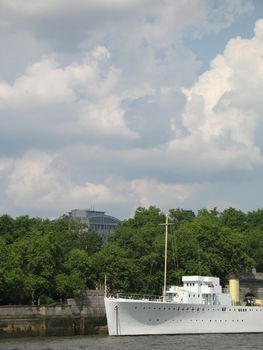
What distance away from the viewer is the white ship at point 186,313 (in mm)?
92625

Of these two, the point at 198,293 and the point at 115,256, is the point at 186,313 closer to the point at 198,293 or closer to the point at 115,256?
the point at 198,293

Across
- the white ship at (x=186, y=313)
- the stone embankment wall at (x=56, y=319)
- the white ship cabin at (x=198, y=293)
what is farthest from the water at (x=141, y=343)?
the white ship cabin at (x=198, y=293)

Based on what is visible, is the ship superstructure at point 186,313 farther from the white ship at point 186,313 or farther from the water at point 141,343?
the water at point 141,343

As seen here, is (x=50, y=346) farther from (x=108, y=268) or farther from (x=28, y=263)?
(x=108, y=268)

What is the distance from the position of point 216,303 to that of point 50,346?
87.0 feet

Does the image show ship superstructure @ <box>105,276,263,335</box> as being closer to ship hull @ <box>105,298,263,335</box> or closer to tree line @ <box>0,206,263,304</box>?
ship hull @ <box>105,298,263,335</box>

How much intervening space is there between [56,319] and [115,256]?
19.8m

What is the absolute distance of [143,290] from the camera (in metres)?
118

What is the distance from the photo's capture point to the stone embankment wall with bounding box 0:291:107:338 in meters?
96.4

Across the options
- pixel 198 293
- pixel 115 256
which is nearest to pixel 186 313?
pixel 198 293

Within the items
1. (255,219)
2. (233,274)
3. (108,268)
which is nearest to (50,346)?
(108,268)

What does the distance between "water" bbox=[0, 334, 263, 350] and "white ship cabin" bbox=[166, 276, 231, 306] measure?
5.12 meters

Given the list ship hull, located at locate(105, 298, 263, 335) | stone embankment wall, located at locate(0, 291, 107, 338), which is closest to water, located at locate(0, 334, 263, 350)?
ship hull, located at locate(105, 298, 263, 335)

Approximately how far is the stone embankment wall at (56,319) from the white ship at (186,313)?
8764mm
